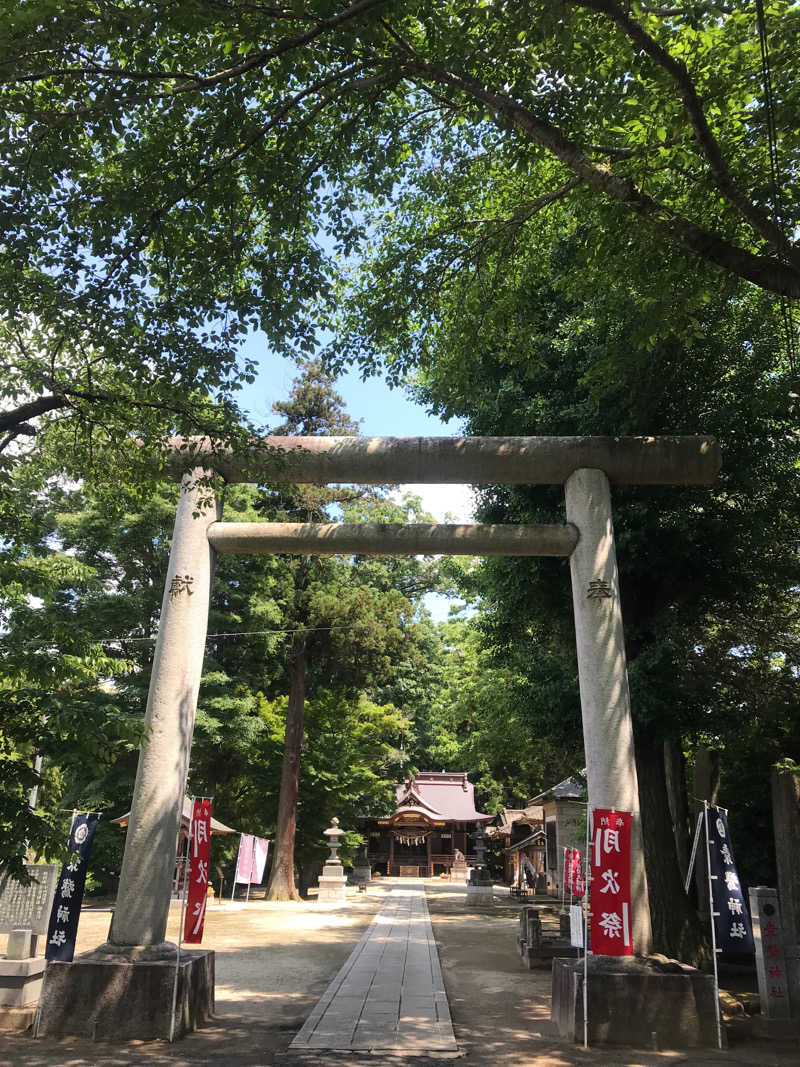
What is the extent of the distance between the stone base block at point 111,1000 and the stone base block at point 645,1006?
10.9ft

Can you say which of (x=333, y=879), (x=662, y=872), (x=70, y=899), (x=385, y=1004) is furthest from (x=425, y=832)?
(x=70, y=899)

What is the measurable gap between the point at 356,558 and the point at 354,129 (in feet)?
58.0

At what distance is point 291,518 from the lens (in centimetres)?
2016

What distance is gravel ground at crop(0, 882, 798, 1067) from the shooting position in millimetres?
5477

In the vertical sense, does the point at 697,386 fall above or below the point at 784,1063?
above

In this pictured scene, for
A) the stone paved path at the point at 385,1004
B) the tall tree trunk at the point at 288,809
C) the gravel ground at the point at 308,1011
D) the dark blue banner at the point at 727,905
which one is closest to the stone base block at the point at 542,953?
the gravel ground at the point at 308,1011

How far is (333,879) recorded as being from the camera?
19.8 meters

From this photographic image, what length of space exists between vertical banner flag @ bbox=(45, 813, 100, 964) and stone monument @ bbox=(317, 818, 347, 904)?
1397cm

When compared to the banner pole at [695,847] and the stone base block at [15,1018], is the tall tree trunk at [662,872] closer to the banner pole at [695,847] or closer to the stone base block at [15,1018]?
the banner pole at [695,847]

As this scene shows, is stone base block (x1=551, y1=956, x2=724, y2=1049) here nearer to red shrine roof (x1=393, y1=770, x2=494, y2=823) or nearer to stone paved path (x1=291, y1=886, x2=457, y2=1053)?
stone paved path (x1=291, y1=886, x2=457, y2=1053)

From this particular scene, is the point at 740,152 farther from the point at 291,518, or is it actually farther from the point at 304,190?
the point at 291,518

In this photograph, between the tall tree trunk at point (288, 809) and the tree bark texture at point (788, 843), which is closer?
the tree bark texture at point (788, 843)

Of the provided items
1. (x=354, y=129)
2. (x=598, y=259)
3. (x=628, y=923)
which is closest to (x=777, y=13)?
(x=598, y=259)

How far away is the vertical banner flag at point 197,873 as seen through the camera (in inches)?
275
